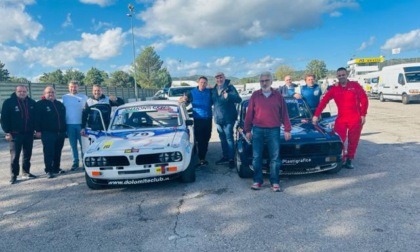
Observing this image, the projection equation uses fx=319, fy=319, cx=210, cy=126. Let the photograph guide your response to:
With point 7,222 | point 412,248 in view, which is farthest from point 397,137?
point 7,222

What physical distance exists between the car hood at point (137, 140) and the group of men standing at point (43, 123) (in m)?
1.23

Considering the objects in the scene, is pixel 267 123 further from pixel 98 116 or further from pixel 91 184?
pixel 98 116

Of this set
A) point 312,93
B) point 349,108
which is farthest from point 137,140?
point 312,93

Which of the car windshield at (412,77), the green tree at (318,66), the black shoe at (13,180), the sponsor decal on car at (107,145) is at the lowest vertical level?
the black shoe at (13,180)

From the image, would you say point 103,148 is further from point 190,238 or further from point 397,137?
point 397,137

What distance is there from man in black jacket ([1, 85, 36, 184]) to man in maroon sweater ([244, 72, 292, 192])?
4.25 m

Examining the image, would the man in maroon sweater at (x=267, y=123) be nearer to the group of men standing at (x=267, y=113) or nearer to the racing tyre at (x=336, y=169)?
the group of men standing at (x=267, y=113)

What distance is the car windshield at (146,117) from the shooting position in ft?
21.2

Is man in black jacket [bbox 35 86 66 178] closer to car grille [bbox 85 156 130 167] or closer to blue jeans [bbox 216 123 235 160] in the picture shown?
car grille [bbox 85 156 130 167]

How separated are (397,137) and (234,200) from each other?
689cm

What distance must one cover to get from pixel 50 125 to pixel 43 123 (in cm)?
13

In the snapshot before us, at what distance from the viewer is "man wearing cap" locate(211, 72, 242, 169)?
646 centimetres

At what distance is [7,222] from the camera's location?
4.37m

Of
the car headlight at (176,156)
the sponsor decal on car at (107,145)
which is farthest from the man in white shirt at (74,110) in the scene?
the car headlight at (176,156)
